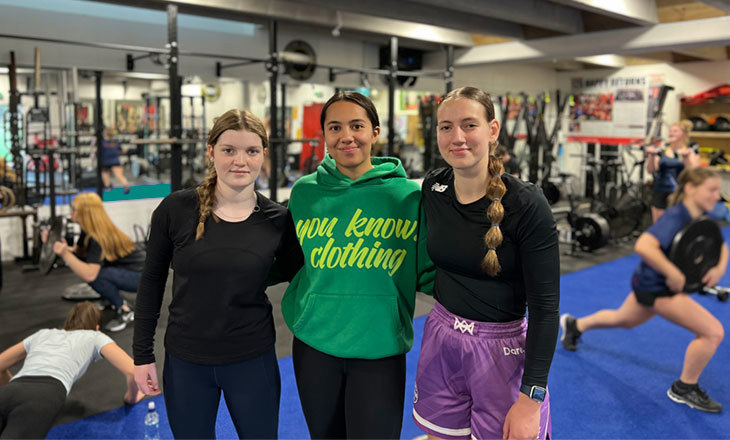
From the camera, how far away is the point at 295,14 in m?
6.43

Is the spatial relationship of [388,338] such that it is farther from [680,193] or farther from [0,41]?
[0,41]

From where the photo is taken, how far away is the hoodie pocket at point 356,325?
1627 millimetres

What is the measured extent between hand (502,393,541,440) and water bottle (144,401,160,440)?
1.89 m

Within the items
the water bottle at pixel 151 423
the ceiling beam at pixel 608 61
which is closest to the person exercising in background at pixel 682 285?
the water bottle at pixel 151 423

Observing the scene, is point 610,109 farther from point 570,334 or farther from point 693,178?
point 693,178

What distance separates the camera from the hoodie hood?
1675 millimetres

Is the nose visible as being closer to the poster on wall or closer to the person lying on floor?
the person lying on floor

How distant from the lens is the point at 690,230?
10.1 feet

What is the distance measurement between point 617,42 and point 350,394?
22.9 ft

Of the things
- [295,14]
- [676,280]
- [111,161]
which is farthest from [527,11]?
[111,161]

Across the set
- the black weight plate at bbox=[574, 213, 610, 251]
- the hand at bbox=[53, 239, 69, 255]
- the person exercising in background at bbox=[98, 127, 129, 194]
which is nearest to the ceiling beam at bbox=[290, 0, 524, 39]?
the black weight plate at bbox=[574, 213, 610, 251]

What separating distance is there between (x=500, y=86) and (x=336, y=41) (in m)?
4.22

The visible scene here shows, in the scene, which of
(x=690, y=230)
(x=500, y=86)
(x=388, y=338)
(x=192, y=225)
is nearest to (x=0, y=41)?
(x=192, y=225)

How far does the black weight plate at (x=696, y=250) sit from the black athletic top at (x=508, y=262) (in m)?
1.91
